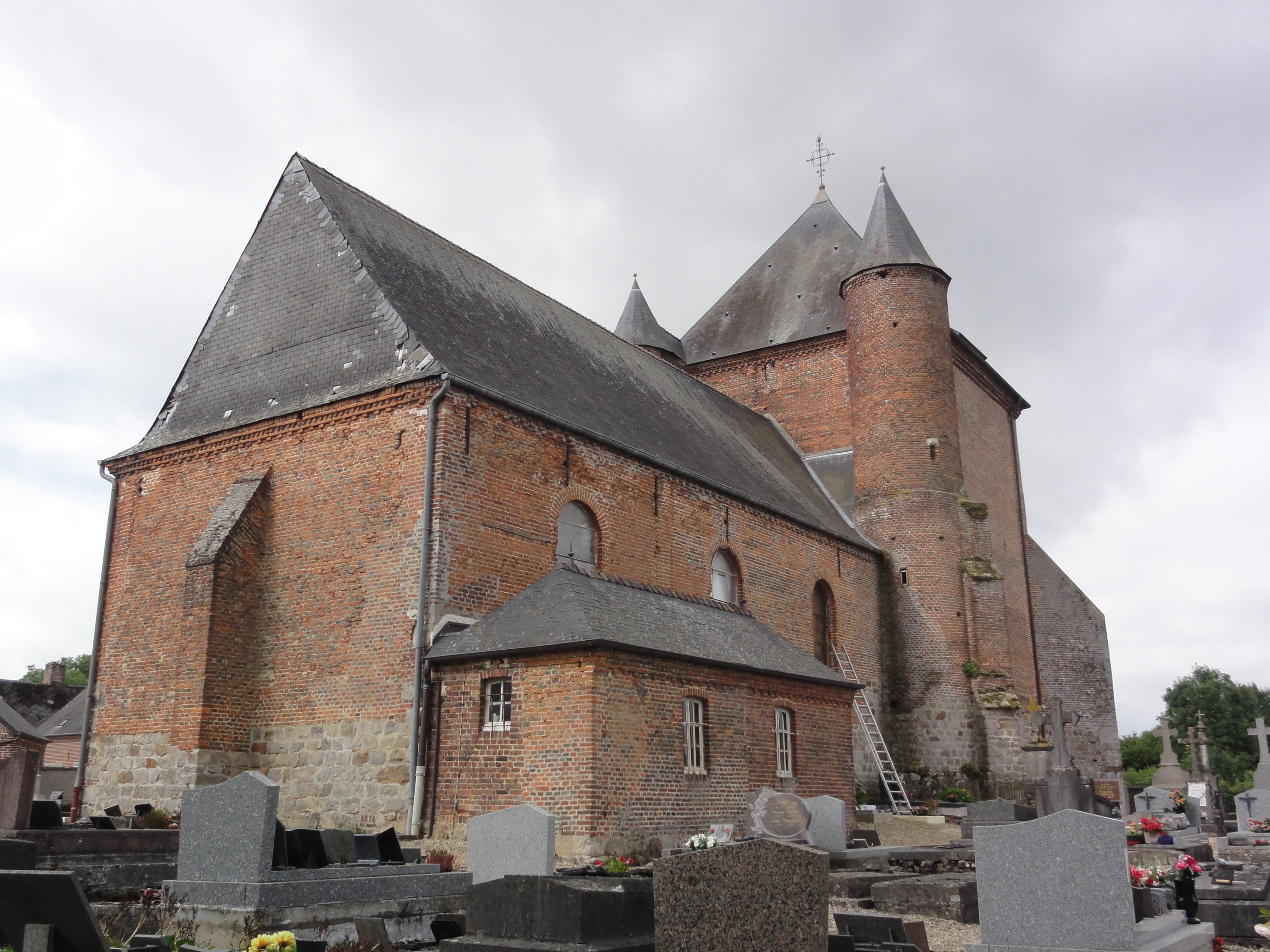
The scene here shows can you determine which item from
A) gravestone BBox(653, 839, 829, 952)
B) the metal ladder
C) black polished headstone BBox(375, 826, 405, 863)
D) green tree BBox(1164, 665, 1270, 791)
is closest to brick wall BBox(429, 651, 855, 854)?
black polished headstone BBox(375, 826, 405, 863)

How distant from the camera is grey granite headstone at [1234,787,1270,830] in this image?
1681 cm

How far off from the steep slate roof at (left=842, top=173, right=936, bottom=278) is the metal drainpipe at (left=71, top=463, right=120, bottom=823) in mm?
17405

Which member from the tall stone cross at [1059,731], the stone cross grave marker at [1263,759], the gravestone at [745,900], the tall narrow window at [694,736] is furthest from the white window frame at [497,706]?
the stone cross grave marker at [1263,759]

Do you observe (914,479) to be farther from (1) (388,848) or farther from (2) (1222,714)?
(2) (1222,714)

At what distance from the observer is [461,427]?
14547 millimetres

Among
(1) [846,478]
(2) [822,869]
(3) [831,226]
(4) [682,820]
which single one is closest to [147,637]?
(4) [682,820]

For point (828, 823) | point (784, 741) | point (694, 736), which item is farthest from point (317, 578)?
point (828, 823)

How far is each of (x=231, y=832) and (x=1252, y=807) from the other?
53.1ft

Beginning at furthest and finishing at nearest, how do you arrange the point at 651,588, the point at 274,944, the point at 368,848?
1. the point at 651,588
2. the point at 368,848
3. the point at 274,944

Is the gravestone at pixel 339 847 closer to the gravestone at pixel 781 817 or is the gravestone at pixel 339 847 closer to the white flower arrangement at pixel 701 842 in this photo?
the white flower arrangement at pixel 701 842

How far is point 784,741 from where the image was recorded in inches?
636

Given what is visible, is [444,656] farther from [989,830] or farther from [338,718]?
[989,830]

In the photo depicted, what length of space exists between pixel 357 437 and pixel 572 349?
20.1 ft

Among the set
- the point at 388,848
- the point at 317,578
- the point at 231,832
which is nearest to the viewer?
the point at 231,832
